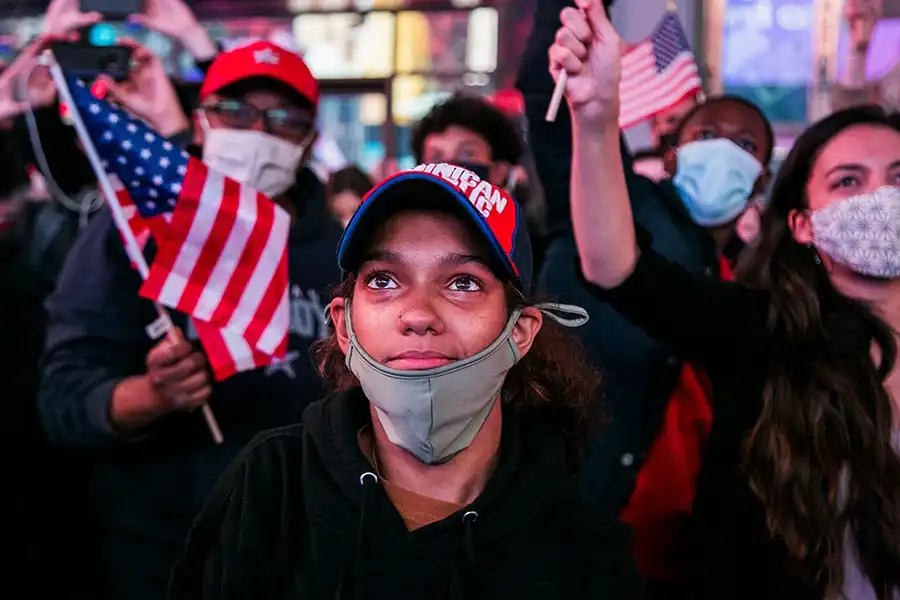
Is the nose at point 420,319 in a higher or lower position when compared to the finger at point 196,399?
higher

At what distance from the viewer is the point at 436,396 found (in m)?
1.58

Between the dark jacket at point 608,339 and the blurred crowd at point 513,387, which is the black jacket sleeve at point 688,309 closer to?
the blurred crowd at point 513,387

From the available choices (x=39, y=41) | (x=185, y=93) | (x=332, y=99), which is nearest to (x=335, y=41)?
(x=332, y=99)

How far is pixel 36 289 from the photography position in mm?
2725

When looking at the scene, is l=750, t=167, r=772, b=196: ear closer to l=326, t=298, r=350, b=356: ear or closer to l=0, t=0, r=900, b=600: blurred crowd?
l=0, t=0, r=900, b=600: blurred crowd

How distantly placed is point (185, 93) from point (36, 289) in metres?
1.36

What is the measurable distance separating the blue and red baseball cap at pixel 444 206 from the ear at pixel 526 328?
0.06 m

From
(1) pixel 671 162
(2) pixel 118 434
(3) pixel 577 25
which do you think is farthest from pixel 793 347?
(2) pixel 118 434

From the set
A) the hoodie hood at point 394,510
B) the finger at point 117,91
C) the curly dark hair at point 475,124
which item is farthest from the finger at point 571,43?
the finger at point 117,91

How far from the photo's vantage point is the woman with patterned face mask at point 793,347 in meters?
2.06

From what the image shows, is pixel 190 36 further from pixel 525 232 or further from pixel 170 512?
pixel 525 232

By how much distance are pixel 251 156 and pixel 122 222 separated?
38cm

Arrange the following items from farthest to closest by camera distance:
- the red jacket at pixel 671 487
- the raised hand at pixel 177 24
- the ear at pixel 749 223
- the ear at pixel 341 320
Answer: the ear at pixel 749 223, the raised hand at pixel 177 24, the red jacket at pixel 671 487, the ear at pixel 341 320

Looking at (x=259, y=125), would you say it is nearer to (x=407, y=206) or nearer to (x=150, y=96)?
(x=150, y=96)
